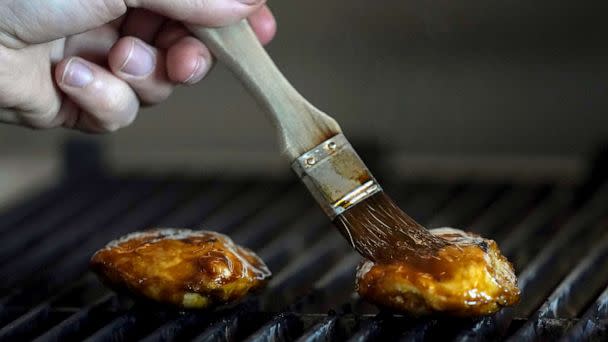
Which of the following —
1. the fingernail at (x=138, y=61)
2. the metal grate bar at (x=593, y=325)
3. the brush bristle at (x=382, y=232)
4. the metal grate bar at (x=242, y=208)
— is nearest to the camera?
the metal grate bar at (x=593, y=325)

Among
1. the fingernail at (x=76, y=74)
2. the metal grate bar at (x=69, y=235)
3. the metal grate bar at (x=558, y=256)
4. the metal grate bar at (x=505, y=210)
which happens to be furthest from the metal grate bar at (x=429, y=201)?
the fingernail at (x=76, y=74)

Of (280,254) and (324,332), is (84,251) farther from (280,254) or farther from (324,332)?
(324,332)

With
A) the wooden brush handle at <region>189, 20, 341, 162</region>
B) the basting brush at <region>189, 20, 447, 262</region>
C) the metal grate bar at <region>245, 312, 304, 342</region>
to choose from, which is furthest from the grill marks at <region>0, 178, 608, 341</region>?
the wooden brush handle at <region>189, 20, 341, 162</region>

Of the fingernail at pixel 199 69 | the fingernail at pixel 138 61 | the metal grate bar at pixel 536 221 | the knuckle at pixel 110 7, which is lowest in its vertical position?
the metal grate bar at pixel 536 221

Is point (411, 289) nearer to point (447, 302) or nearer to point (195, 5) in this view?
point (447, 302)

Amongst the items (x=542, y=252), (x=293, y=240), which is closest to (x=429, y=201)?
(x=293, y=240)

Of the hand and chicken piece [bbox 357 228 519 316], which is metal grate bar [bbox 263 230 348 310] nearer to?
chicken piece [bbox 357 228 519 316]

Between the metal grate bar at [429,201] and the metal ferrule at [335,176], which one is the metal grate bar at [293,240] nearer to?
the metal grate bar at [429,201]
